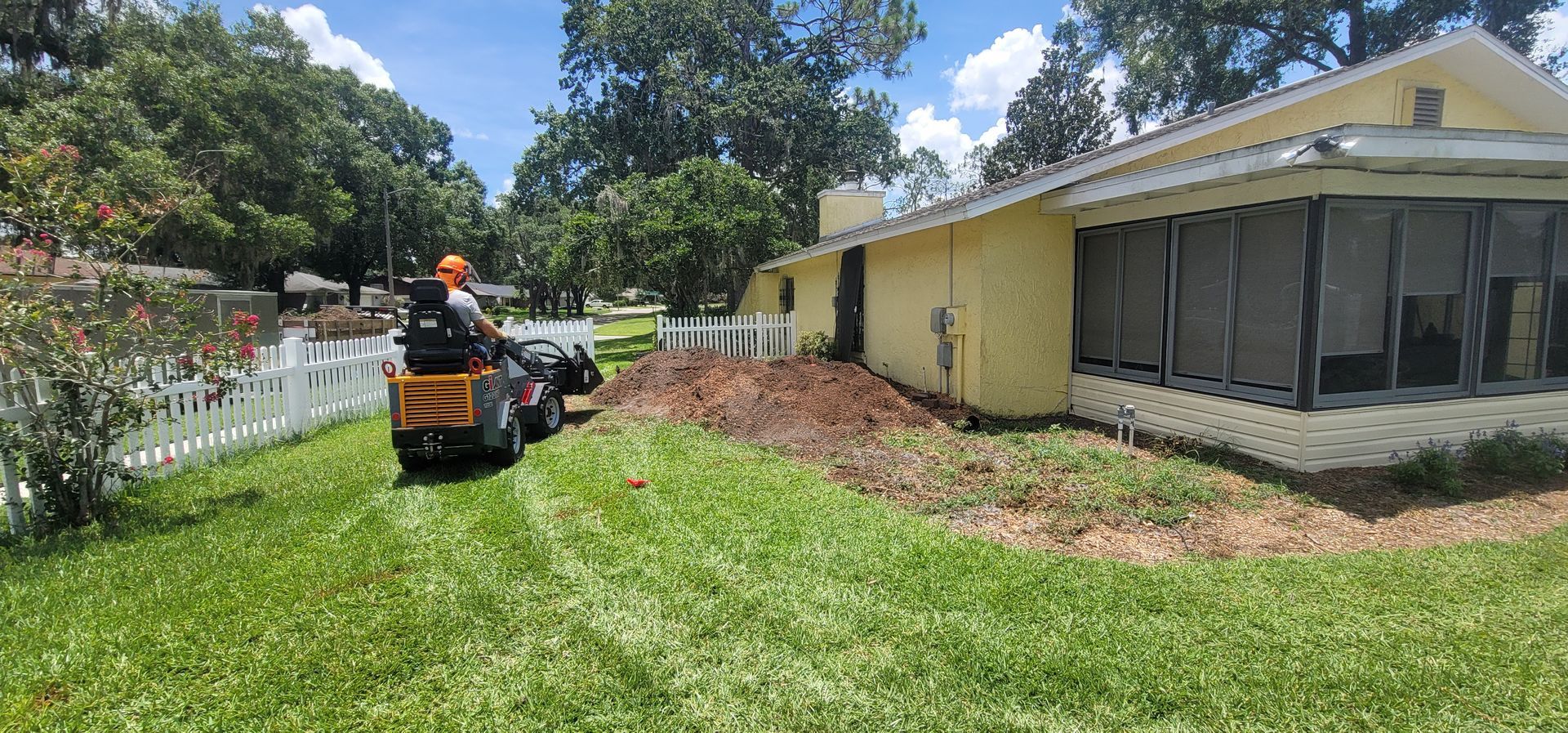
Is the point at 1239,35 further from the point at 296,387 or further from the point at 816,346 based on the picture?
the point at 296,387

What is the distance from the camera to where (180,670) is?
279cm

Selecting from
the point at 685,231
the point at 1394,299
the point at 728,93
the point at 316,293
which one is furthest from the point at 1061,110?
the point at 316,293

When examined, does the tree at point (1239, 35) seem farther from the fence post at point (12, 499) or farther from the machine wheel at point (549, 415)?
the fence post at point (12, 499)

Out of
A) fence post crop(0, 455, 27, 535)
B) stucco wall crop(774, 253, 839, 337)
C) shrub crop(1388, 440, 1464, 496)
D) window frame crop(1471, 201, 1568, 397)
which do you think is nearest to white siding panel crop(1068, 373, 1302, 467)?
shrub crop(1388, 440, 1464, 496)

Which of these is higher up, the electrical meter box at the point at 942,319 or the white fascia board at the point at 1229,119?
the white fascia board at the point at 1229,119

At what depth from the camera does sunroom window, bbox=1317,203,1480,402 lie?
548 centimetres

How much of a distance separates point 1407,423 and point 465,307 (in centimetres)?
833

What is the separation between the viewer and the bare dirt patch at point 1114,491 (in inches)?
168

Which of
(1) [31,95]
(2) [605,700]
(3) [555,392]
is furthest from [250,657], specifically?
(1) [31,95]

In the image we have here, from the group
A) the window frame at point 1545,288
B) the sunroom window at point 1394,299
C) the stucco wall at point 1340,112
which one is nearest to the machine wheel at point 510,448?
the stucco wall at point 1340,112

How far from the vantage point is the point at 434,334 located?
17.5ft

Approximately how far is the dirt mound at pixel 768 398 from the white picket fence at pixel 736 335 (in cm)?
199

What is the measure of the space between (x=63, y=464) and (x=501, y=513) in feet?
8.92

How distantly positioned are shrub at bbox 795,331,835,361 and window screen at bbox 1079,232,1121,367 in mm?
5143
